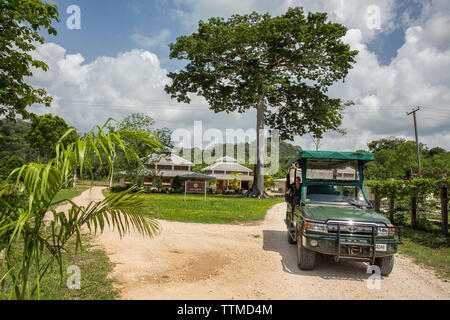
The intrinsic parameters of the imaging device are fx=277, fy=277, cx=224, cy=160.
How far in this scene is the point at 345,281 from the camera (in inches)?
211

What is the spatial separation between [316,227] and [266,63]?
25.3 metres

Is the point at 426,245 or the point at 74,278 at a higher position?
the point at 74,278

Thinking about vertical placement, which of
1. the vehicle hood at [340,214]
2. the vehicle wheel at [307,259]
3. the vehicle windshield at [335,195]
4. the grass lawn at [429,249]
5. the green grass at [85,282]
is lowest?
the grass lawn at [429,249]

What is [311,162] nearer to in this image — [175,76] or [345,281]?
[345,281]

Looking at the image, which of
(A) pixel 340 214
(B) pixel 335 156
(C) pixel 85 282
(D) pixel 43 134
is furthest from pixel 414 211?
(D) pixel 43 134

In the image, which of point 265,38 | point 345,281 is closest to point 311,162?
point 345,281

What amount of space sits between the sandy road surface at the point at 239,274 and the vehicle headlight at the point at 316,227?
0.94m

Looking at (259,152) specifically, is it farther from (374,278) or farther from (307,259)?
(374,278)

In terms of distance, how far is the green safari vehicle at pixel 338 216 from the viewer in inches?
211

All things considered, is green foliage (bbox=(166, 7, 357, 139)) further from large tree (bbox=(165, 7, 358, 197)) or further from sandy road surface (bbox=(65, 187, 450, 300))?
sandy road surface (bbox=(65, 187, 450, 300))

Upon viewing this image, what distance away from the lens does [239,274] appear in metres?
5.59

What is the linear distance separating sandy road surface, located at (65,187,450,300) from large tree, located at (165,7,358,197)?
19.6 m

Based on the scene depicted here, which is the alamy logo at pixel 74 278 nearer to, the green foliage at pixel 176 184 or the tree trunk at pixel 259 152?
the tree trunk at pixel 259 152

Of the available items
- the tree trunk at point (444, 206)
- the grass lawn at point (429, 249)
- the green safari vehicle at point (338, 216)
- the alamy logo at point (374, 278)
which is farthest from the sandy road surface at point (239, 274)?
the tree trunk at point (444, 206)
